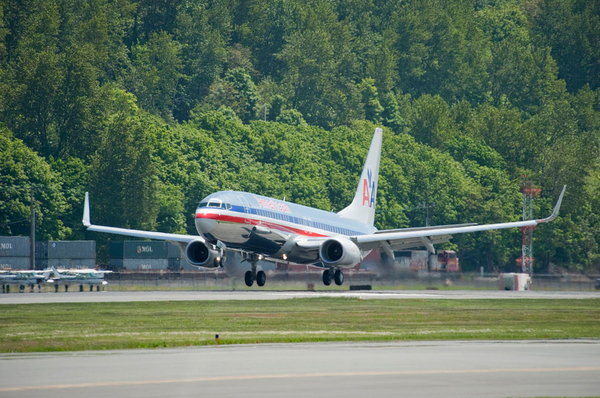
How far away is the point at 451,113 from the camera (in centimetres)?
18812

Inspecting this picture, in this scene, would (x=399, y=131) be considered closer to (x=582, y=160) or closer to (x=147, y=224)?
(x=582, y=160)

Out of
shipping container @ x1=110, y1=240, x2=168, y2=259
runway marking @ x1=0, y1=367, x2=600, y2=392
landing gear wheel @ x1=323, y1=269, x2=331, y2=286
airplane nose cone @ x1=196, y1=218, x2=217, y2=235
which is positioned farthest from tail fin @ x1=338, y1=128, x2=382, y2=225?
runway marking @ x1=0, y1=367, x2=600, y2=392

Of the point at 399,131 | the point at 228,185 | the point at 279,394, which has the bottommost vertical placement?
the point at 279,394

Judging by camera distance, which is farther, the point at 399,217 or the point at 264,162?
the point at 264,162

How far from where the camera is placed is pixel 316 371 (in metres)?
24.4

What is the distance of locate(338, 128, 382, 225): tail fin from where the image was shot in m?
78.2

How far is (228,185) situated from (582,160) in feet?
186

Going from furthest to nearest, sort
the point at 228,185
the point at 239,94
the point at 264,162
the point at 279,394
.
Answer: the point at 239,94
the point at 264,162
the point at 228,185
the point at 279,394

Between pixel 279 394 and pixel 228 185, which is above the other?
pixel 228 185

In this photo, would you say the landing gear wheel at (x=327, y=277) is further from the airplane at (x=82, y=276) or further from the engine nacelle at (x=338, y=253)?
the airplane at (x=82, y=276)

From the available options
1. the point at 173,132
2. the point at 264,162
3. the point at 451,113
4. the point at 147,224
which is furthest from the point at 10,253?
the point at 451,113

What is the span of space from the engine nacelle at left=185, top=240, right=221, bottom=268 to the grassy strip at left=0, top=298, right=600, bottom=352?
451 centimetres

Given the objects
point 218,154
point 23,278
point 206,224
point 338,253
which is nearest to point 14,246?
point 23,278

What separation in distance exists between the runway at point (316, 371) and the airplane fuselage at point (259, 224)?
24.3 meters
